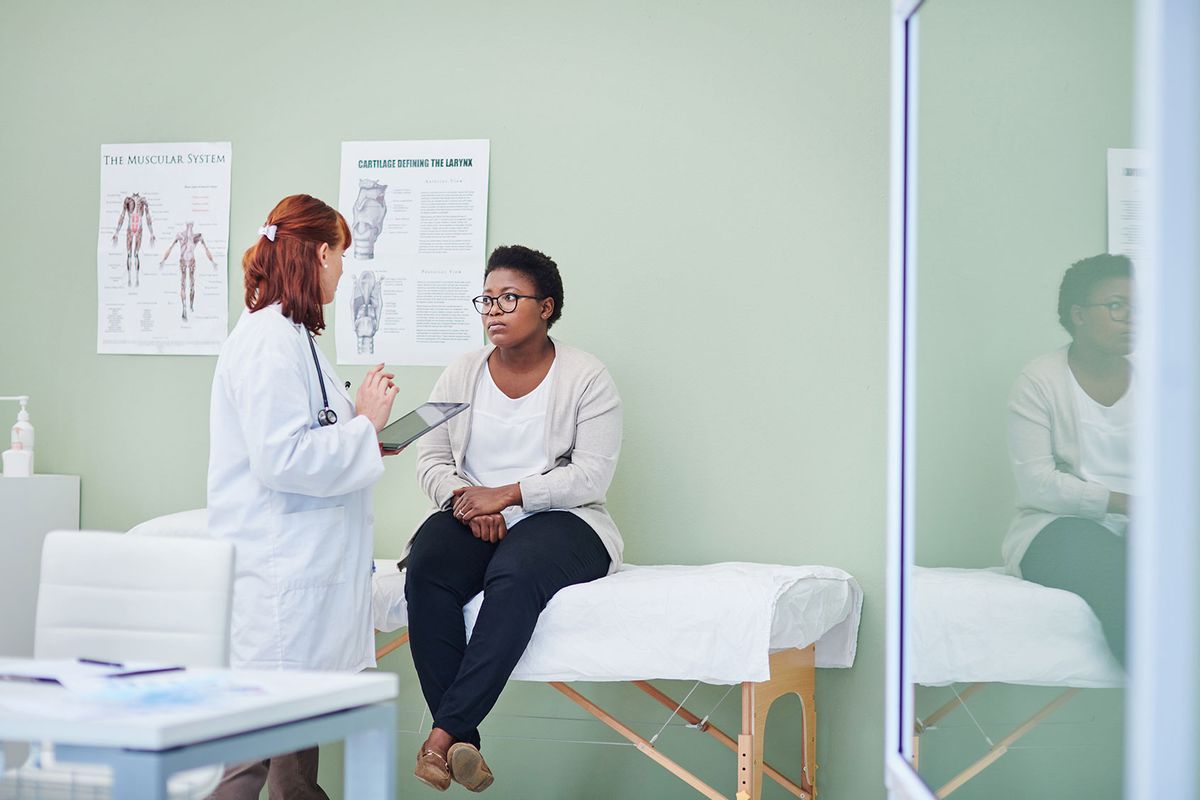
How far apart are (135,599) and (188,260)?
1935mm

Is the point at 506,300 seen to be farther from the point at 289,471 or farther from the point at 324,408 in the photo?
the point at 289,471

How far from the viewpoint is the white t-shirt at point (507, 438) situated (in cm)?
310

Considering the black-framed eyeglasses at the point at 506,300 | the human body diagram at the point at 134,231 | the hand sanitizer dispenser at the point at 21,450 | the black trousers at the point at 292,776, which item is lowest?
the black trousers at the point at 292,776

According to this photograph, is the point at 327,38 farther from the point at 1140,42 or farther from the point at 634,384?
the point at 1140,42

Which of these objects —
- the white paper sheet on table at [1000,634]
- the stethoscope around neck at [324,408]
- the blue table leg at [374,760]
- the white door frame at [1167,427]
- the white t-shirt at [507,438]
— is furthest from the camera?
the white t-shirt at [507,438]

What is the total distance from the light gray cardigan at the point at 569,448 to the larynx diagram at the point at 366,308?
0.55 meters

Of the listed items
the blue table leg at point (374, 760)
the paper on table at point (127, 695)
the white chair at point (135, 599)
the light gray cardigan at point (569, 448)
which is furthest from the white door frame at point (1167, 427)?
the light gray cardigan at point (569, 448)

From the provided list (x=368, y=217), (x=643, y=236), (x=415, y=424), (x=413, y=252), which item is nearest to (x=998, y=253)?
(x=415, y=424)

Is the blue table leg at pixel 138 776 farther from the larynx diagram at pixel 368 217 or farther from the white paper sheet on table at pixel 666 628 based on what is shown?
the larynx diagram at pixel 368 217

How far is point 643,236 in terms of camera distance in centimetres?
350

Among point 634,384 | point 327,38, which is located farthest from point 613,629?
point 327,38

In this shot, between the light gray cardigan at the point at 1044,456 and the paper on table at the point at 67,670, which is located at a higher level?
the light gray cardigan at the point at 1044,456

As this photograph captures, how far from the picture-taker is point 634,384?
350cm

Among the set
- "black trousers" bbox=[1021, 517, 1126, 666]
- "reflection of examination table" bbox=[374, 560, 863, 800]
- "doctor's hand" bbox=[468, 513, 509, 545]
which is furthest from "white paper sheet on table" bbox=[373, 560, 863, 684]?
"black trousers" bbox=[1021, 517, 1126, 666]
